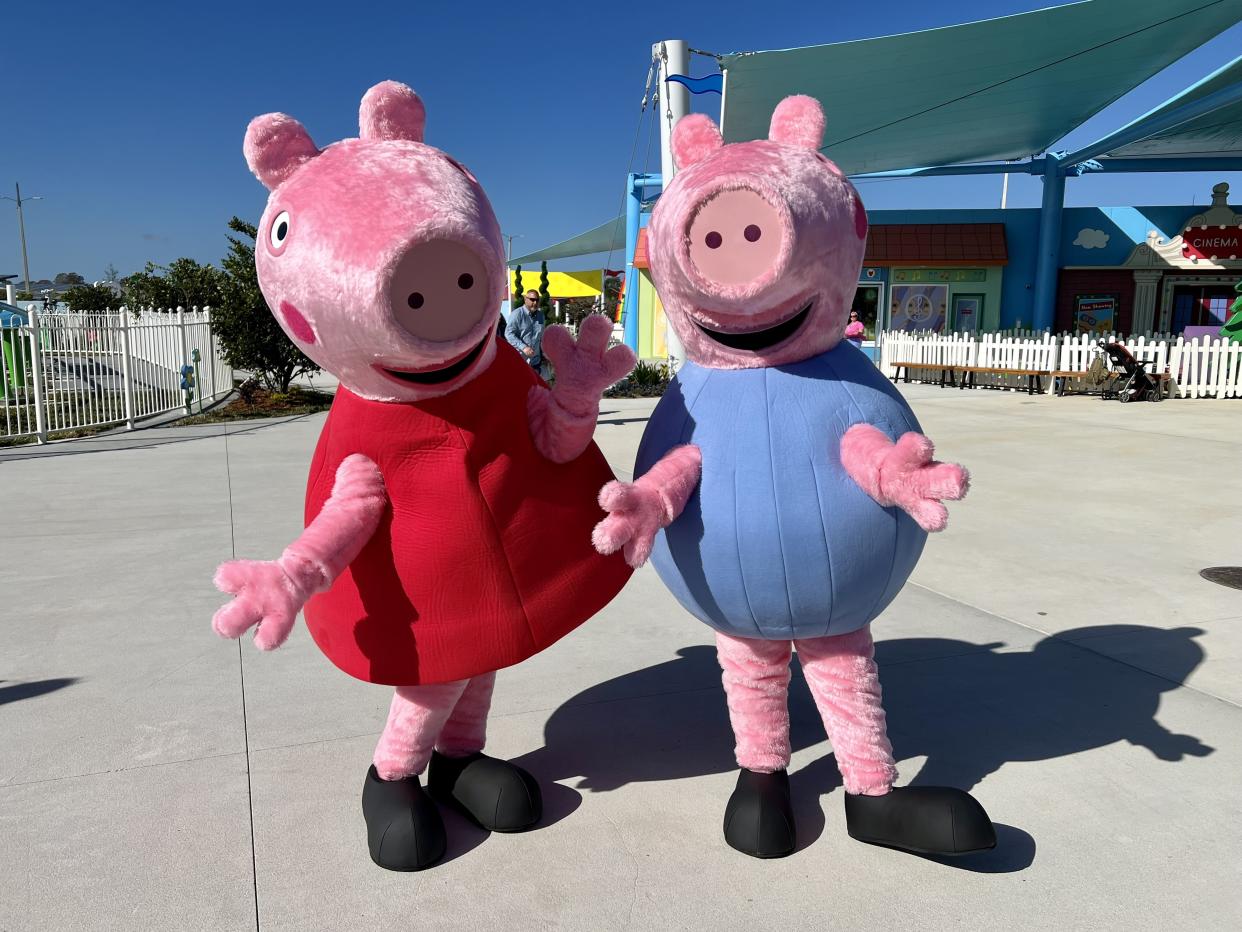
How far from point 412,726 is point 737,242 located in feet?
4.95

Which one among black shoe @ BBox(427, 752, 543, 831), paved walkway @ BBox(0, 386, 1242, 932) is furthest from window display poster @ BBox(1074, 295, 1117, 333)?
black shoe @ BBox(427, 752, 543, 831)

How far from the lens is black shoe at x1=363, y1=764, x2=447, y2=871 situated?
2291 millimetres

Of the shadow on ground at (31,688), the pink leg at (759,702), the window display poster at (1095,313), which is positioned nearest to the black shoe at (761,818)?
the pink leg at (759,702)

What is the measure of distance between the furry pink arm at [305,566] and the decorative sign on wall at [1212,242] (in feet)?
69.6

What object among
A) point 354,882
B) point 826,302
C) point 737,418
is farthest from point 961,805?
point 354,882

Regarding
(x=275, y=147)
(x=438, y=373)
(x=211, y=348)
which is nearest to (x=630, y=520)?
(x=438, y=373)

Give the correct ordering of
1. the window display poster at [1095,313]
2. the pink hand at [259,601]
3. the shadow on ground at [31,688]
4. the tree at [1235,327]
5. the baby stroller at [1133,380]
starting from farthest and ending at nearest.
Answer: the window display poster at [1095,313] → the tree at [1235,327] → the baby stroller at [1133,380] → the shadow on ground at [31,688] → the pink hand at [259,601]

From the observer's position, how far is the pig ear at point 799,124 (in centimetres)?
237

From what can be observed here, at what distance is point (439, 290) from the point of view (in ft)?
6.45

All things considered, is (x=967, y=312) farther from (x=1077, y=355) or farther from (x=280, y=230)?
(x=280, y=230)

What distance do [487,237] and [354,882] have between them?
1597mm

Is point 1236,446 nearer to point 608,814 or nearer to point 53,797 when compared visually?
point 608,814

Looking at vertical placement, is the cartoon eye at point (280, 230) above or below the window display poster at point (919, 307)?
below

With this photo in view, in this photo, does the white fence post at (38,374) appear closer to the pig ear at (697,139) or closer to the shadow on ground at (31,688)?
the shadow on ground at (31,688)
